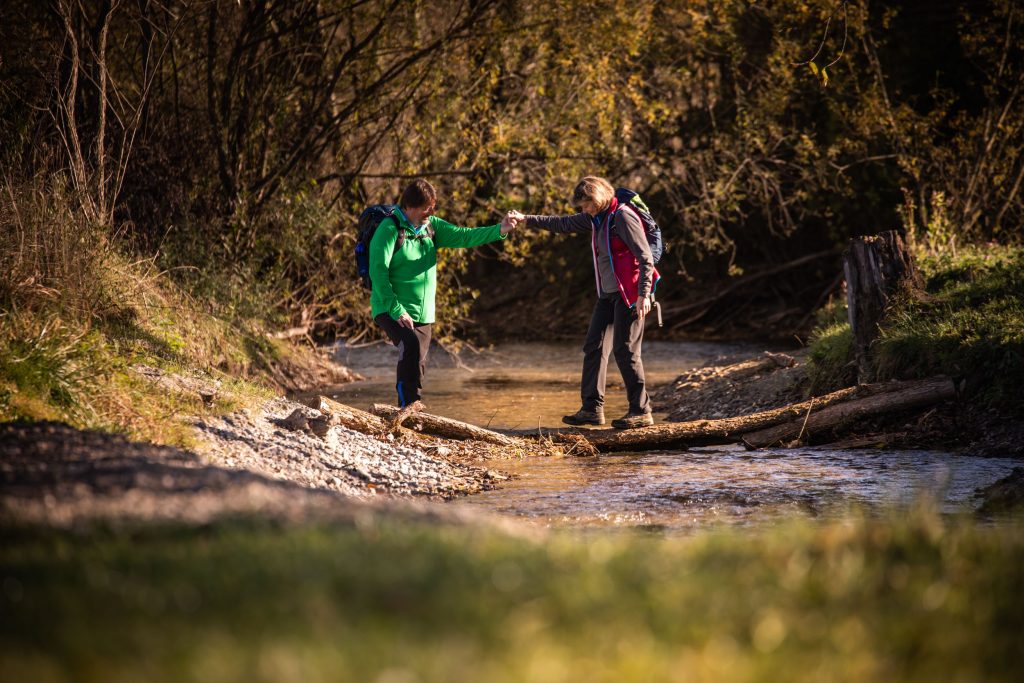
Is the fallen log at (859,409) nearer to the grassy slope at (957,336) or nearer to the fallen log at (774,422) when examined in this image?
the fallen log at (774,422)

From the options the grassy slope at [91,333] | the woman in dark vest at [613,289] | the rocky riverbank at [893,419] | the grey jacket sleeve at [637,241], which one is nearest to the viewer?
the grassy slope at [91,333]

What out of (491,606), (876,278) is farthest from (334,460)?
(876,278)

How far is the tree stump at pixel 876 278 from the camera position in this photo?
36.0ft

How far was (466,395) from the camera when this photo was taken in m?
14.0

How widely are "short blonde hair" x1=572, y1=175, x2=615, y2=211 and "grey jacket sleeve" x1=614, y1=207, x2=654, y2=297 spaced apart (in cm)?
20

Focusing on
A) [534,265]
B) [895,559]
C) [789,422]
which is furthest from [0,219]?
[534,265]

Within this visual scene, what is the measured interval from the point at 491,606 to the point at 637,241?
693 cm

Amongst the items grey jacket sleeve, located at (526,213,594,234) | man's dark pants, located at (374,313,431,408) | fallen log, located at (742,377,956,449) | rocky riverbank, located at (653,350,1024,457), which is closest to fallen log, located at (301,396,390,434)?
man's dark pants, located at (374,313,431,408)

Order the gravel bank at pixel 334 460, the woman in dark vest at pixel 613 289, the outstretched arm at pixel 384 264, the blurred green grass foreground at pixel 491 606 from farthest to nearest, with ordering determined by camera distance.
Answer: the woman in dark vest at pixel 613 289
the outstretched arm at pixel 384 264
the gravel bank at pixel 334 460
the blurred green grass foreground at pixel 491 606

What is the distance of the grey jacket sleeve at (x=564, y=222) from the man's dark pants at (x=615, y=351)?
2.51 ft

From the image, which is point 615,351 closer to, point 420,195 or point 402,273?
point 402,273

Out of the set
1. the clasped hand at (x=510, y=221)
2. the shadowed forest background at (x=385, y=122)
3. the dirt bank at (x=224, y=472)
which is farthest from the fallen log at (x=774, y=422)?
the shadowed forest background at (x=385, y=122)

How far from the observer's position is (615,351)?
34.7 feet

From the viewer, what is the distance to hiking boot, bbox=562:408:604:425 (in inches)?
420
